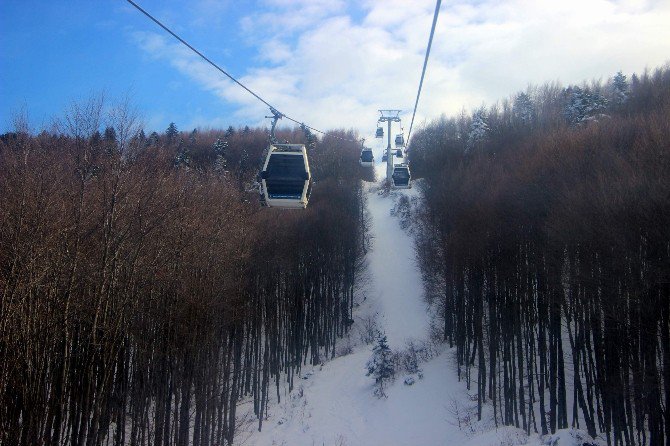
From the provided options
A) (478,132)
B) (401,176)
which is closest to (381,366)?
(401,176)

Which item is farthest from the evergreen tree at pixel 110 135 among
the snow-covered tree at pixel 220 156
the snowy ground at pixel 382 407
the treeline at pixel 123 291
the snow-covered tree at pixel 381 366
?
the snow-covered tree at pixel 381 366

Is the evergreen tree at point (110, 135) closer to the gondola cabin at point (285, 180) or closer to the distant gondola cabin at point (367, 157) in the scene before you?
the gondola cabin at point (285, 180)

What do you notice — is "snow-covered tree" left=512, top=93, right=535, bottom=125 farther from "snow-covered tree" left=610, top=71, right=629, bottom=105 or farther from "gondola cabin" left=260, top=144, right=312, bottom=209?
"gondola cabin" left=260, top=144, right=312, bottom=209

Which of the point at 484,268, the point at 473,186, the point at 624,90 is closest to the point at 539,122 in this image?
the point at 624,90

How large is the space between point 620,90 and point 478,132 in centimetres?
1318

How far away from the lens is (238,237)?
28047 millimetres

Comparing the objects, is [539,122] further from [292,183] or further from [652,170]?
[292,183]

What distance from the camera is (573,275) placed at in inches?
785

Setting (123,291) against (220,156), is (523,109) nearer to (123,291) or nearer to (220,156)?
(220,156)

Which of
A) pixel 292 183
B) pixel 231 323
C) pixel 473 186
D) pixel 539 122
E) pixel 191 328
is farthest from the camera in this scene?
pixel 539 122

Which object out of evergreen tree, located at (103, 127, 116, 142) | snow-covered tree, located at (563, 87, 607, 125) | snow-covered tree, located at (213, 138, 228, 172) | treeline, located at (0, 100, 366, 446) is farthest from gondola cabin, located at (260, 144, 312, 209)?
snow-covered tree, located at (563, 87, 607, 125)

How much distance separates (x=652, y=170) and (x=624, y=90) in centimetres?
3593

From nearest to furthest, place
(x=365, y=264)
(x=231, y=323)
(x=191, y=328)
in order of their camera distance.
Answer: (x=191, y=328) → (x=231, y=323) → (x=365, y=264)

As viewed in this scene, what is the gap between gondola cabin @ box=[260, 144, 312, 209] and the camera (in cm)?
1427
